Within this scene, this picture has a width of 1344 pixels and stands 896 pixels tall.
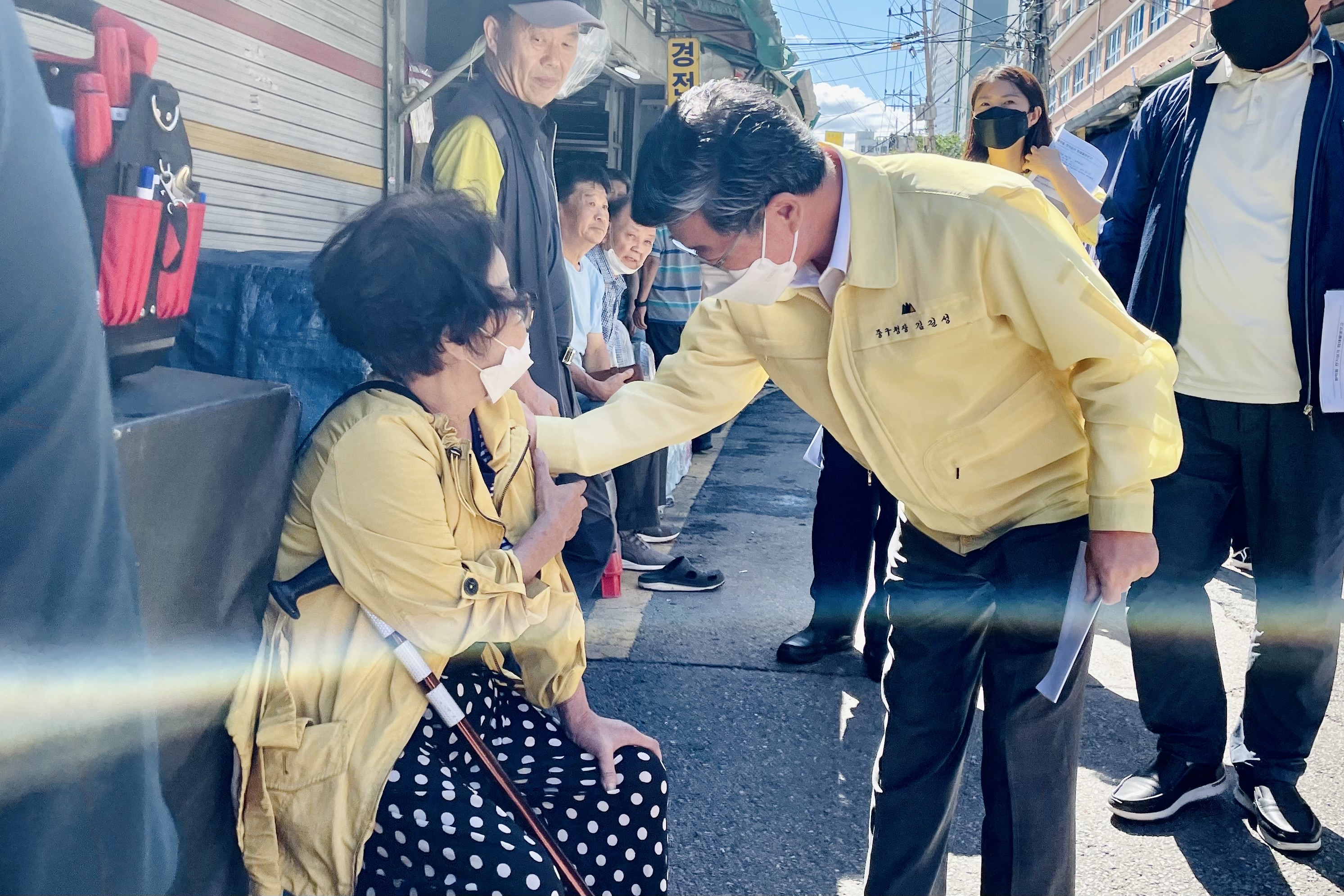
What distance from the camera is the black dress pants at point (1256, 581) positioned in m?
2.53

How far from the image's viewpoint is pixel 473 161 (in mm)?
2953

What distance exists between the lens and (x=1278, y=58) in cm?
251

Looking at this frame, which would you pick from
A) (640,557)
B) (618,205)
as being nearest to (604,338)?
(618,205)

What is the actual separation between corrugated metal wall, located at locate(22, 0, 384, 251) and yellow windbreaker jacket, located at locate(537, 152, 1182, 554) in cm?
186

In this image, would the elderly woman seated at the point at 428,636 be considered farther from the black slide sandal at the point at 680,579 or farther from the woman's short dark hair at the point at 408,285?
the black slide sandal at the point at 680,579

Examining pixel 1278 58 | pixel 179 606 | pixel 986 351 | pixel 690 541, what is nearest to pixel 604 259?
pixel 690 541

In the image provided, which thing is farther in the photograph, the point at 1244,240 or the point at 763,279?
the point at 1244,240

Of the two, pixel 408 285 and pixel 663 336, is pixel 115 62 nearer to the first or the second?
pixel 408 285

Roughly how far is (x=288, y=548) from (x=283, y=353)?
56 centimetres

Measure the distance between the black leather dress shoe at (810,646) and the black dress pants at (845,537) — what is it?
2 centimetres

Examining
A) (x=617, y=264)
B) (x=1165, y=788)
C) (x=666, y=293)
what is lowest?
(x=1165, y=788)

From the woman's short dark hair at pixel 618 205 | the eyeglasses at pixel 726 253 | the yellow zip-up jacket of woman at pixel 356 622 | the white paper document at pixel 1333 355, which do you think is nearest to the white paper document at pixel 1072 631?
the eyeglasses at pixel 726 253

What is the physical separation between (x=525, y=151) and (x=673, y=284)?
3039 mm

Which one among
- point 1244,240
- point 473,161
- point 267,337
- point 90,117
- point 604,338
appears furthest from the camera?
point 604,338
